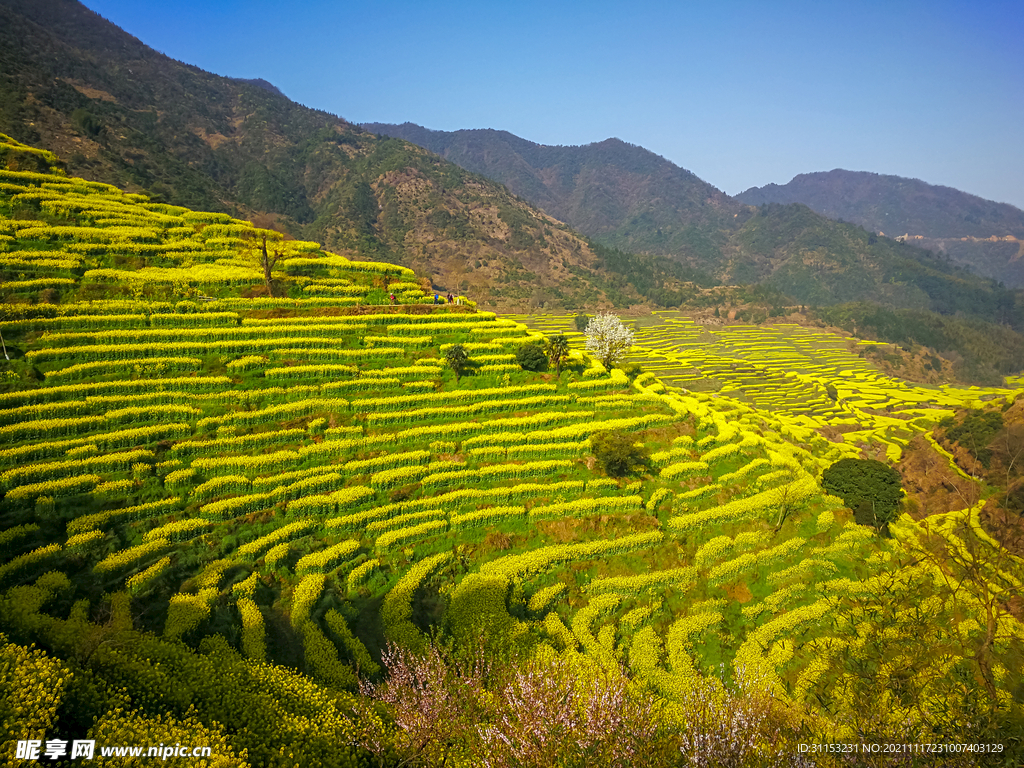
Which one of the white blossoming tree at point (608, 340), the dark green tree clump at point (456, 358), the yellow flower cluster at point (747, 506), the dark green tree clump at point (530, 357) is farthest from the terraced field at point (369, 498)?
the white blossoming tree at point (608, 340)

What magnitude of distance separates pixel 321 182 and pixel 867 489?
607ft

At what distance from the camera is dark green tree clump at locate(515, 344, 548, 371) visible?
40062 millimetres

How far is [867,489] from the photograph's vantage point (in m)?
35.2

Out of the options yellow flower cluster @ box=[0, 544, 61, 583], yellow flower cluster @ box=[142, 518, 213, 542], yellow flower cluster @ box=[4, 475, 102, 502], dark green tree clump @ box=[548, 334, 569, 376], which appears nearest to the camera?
yellow flower cluster @ box=[0, 544, 61, 583]

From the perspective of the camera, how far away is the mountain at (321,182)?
119750 millimetres

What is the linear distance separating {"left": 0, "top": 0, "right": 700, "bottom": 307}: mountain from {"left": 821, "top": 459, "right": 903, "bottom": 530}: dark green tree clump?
87.8 metres

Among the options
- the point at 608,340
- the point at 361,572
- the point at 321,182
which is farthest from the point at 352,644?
the point at 321,182

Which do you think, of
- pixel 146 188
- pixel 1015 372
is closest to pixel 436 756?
pixel 146 188

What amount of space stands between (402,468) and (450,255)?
12863cm

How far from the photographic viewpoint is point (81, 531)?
2139 cm

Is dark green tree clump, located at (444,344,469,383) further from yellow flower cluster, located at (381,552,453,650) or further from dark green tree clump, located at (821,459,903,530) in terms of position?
dark green tree clump, located at (821,459,903,530)

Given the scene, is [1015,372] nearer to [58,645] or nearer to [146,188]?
[58,645]

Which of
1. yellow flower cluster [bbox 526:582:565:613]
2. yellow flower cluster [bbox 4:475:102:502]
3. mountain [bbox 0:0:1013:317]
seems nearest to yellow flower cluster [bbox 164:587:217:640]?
yellow flower cluster [bbox 4:475:102:502]

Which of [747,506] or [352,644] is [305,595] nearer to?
[352,644]
